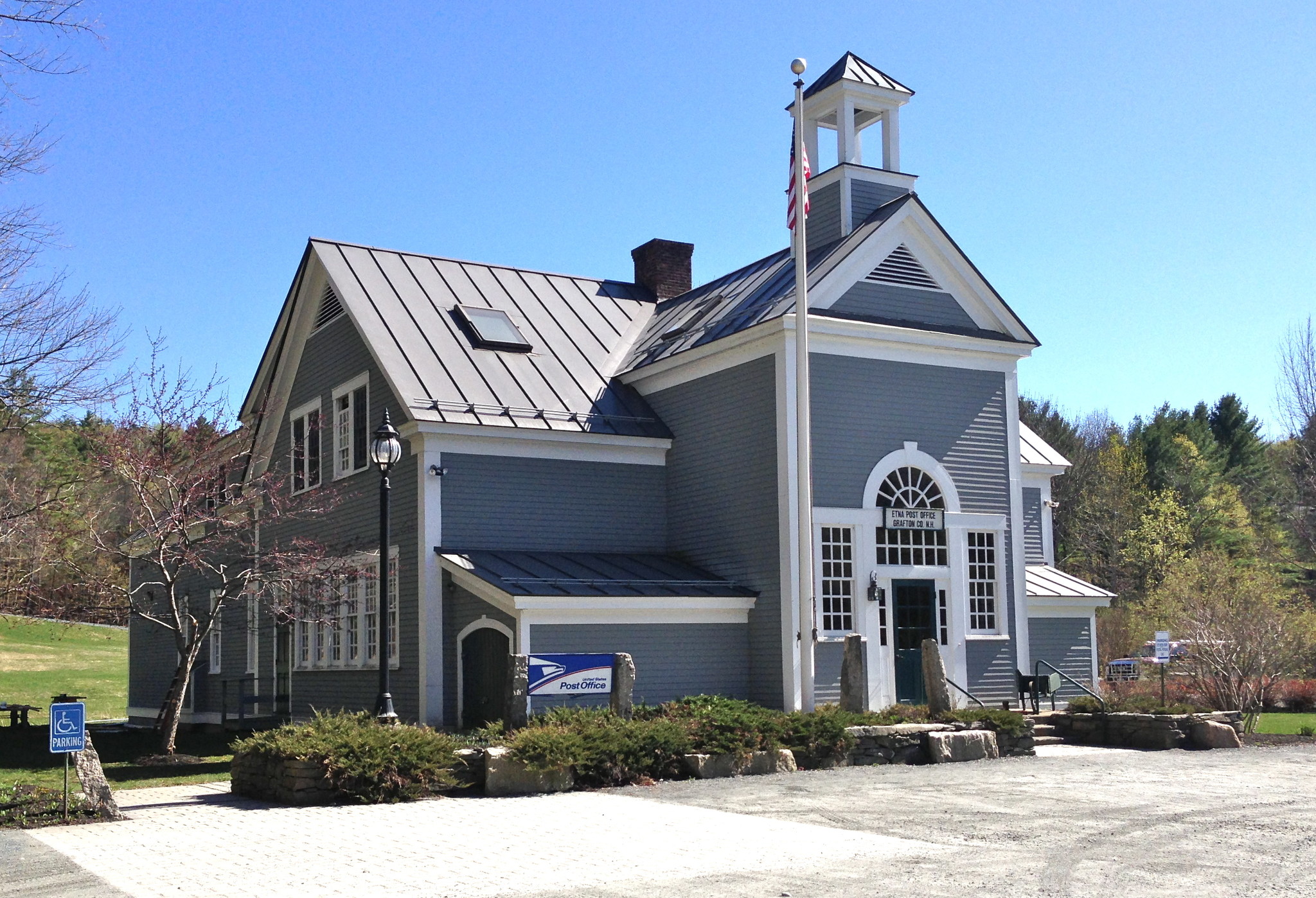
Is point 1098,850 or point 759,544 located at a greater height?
point 759,544

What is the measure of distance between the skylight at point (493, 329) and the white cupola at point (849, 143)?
5746 mm

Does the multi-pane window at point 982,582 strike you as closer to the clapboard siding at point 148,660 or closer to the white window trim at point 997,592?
the white window trim at point 997,592

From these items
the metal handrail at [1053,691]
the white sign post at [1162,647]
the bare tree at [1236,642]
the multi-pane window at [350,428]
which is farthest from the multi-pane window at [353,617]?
the bare tree at [1236,642]

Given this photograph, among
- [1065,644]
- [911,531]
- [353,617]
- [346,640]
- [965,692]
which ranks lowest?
[965,692]

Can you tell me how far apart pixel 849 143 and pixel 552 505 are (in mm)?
8350

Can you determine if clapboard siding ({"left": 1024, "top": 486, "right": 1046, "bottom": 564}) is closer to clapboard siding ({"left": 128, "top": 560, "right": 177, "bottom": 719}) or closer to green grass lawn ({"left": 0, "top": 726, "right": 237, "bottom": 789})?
green grass lawn ({"left": 0, "top": 726, "right": 237, "bottom": 789})

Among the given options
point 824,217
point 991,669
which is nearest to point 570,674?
point 991,669

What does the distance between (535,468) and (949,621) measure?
7397mm

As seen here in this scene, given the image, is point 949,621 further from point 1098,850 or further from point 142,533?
point 142,533

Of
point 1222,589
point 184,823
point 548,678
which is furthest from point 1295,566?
point 184,823

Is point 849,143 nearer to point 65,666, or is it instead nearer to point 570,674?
point 570,674

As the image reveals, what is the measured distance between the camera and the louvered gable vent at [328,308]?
83.5ft

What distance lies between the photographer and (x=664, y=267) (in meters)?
28.8

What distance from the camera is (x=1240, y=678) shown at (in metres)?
23.0
